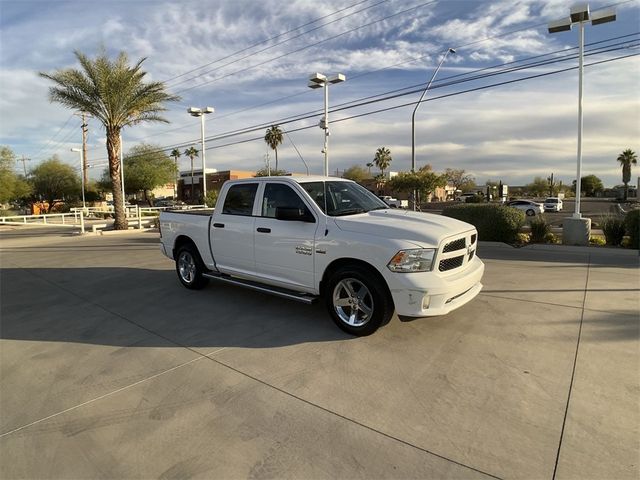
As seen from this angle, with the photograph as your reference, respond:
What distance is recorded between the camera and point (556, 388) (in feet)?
11.9

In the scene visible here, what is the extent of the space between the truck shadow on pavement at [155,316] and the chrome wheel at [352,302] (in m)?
0.23

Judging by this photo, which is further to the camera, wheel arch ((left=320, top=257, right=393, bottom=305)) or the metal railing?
the metal railing

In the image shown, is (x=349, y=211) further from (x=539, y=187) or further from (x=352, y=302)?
(x=539, y=187)

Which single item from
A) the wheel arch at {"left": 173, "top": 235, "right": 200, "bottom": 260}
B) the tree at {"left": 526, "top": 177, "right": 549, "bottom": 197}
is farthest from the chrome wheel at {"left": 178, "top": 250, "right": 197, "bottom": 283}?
the tree at {"left": 526, "top": 177, "right": 549, "bottom": 197}

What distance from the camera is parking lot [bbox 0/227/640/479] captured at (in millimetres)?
2783

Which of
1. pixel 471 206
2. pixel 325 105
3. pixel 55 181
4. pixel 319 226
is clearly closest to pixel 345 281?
pixel 319 226

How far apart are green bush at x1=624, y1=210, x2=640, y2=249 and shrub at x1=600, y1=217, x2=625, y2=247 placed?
1.10ft

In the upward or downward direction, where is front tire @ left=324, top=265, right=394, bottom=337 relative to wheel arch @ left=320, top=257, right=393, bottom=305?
downward

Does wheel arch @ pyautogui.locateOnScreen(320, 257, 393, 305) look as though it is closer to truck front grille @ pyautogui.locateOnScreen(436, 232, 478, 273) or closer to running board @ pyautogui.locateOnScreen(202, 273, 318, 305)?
running board @ pyautogui.locateOnScreen(202, 273, 318, 305)

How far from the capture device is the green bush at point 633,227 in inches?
421

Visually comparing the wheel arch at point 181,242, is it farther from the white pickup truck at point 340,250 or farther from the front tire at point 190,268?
the white pickup truck at point 340,250

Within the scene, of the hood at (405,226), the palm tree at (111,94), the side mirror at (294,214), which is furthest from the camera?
the palm tree at (111,94)

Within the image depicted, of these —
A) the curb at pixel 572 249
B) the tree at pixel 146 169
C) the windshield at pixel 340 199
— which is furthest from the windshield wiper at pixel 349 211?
the tree at pixel 146 169

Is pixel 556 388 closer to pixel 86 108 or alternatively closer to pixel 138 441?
pixel 138 441
